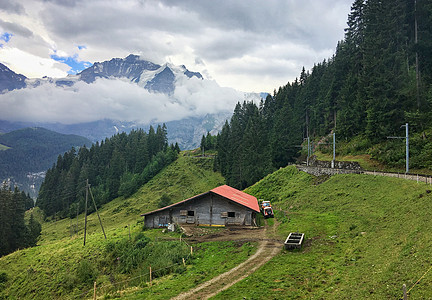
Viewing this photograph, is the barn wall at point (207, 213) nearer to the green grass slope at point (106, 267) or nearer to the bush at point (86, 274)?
the green grass slope at point (106, 267)

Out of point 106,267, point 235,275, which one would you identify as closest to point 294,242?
point 235,275

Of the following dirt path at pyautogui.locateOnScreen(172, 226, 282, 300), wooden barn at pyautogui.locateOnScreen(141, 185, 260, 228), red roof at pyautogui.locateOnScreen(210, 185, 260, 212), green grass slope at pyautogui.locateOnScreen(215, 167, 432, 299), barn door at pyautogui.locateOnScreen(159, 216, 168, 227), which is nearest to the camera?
green grass slope at pyautogui.locateOnScreen(215, 167, 432, 299)

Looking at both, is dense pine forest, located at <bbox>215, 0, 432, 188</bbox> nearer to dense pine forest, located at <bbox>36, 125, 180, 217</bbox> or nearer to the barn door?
the barn door

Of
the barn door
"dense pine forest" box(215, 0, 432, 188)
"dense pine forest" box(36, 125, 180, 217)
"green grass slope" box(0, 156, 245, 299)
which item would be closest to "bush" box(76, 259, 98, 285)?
"green grass slope" box(0, 156, 245, 299)

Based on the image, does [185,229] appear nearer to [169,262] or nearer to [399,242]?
[169,262]

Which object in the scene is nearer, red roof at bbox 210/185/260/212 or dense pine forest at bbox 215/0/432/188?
red roof at bbox 210/185/260/212

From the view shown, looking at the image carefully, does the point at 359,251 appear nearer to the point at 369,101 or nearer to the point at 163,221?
the point at 163,221

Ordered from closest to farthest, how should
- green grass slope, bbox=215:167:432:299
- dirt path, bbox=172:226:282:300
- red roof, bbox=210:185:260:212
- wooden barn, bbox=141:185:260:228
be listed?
green grass slope, bbox=215:167:432:299 → dirt path, bbox=172:226:282:300 → wooden barn, bbox=141:185:260:228 → red roof, bbox=210:185:260:212

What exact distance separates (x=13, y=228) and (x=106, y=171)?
6178 cm

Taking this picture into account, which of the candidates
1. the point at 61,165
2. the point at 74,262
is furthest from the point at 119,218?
the point at 61,165

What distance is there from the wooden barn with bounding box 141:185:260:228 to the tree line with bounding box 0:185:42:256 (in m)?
51.9

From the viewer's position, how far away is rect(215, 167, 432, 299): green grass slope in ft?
43.2

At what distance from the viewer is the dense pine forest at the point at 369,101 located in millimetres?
51531

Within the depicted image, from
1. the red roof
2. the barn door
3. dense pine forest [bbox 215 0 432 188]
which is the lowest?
the barn door
